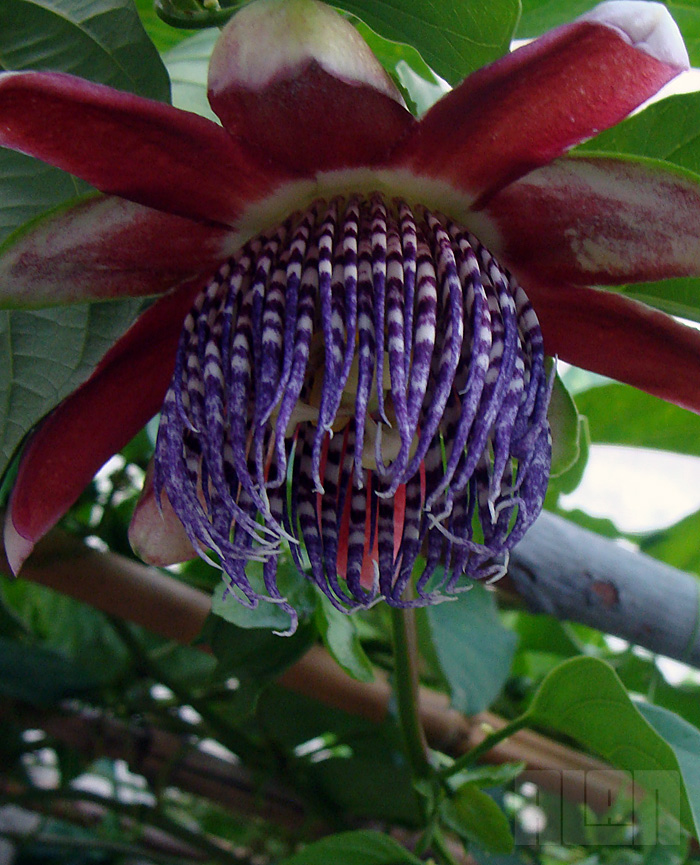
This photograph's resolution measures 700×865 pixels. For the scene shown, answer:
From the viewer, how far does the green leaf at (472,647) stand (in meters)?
1.01

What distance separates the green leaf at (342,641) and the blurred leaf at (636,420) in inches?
21.4

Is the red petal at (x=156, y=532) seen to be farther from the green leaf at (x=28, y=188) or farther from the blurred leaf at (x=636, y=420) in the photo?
the blurred leaf at (x=636, y=420)

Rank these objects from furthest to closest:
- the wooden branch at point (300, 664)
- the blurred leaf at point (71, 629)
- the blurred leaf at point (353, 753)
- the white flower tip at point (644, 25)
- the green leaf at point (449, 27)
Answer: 1. the blurred leaf at point (71, 629)
2. the blurred leaf at point (353, 753)
3. the wooden branch at point (300, 664)
4. the green leaf at point (449, 27)
5. the white flower tip at point (644, 25)

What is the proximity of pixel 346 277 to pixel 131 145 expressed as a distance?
15 centimetres

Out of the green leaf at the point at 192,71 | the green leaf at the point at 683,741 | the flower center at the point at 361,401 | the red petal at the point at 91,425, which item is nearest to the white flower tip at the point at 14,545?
the red petal at the point at 91,425

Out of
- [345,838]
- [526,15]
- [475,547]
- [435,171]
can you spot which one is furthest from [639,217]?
[345,838]

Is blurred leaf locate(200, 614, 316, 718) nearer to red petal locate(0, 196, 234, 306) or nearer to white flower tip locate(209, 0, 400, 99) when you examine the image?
red petal locate(0, 196, 234, 306)

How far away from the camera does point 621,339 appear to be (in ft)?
2.14

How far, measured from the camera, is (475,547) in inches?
23.6

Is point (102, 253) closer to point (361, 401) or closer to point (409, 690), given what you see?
Answer: point (361, 401)

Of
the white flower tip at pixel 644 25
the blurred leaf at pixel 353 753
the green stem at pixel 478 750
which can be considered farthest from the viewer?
the blurred leaf at pixel 353 753

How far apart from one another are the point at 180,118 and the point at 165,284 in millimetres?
137

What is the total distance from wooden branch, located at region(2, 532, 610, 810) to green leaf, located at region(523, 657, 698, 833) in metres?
0.18

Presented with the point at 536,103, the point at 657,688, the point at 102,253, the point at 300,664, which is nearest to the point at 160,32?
the point at 102,253
